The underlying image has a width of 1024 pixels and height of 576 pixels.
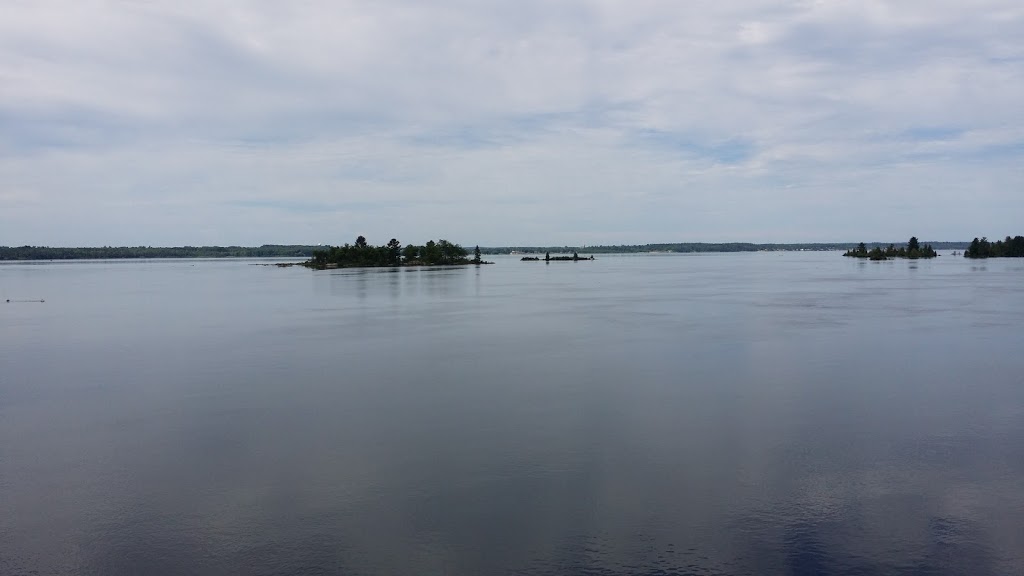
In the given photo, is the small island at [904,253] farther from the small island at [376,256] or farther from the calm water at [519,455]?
the calm water at [519,455]

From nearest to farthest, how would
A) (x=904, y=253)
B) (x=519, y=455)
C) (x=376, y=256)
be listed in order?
(x=519, y=455) < (x=376, y=256) < (x=904, y=253)

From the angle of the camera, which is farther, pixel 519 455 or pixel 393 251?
pixel 393 251

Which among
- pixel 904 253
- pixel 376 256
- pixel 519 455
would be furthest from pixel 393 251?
pixel 519 455

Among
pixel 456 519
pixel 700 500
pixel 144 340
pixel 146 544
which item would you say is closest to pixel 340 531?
pixel 456 519

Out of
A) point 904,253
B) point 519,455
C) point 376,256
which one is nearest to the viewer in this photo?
point 519,455

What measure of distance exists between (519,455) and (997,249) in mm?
143545

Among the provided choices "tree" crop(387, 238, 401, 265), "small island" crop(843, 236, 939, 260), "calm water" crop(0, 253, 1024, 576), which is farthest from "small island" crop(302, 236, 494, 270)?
"calm water" crop(0, 253, 1024, 576)

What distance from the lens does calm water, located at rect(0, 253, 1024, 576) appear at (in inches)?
309

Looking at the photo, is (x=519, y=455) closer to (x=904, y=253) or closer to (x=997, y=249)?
(x=904, y=253)

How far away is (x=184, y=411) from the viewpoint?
46.6 feet

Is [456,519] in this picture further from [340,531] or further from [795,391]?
[795,391]

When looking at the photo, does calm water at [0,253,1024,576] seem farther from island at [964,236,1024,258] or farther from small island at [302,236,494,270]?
island at [964,236,1024,258]

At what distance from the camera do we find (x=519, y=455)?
10.9m

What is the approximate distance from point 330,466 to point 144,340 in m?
18.1
